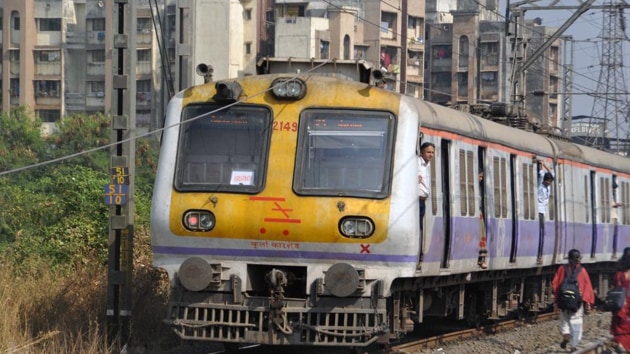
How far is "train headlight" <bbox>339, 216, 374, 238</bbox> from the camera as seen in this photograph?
1214 centimetres

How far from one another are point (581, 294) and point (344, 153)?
14.0 ft

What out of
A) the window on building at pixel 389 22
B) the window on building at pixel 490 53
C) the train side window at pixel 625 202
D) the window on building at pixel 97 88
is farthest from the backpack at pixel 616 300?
the window on building at pixel 490 53

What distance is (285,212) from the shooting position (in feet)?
40.2

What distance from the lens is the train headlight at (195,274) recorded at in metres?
12.2

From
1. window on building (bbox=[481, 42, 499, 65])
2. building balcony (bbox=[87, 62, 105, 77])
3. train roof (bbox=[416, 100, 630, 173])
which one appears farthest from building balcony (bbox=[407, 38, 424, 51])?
train roof (bbox=[416, 100, 630, 173])

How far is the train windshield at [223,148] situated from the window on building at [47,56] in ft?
227

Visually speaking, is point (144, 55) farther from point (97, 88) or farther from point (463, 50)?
point (463, 50)

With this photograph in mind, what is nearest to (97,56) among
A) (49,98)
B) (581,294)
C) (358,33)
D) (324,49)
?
(49,98)

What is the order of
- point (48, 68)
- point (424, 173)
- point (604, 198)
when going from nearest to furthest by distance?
1. point (424, 173)
2. point (604, 198)
3. point (48, 68)

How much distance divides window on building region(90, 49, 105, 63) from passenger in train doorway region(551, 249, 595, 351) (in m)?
65.9

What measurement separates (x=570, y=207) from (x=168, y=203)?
1083 centimetres

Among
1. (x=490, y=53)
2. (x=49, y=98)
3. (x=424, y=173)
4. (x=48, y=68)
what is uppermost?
(x=490, y=53)

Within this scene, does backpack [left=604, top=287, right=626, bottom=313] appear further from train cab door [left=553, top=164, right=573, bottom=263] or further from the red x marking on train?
train cab door [left=553, top=164, right=573, bottom=263]

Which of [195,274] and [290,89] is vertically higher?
[290,89]
